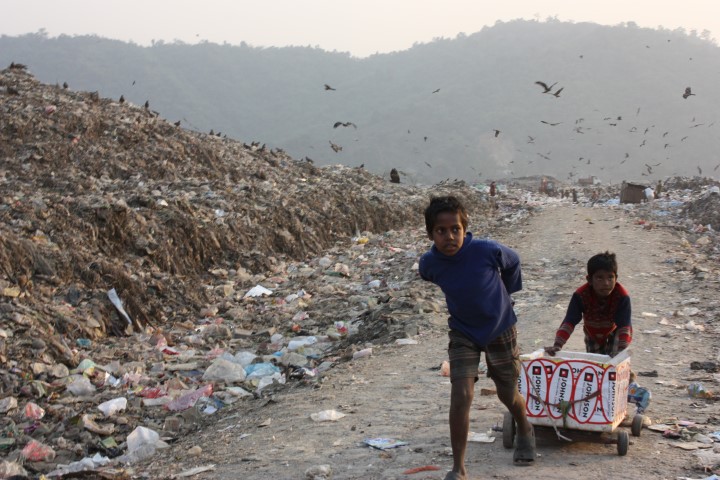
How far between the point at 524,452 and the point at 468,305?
701 mm

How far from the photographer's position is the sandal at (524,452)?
9.20 ft

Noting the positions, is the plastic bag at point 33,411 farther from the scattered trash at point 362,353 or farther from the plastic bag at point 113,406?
the scattered trash at point 362,353

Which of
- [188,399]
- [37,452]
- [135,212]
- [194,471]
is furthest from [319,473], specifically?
[135,212]

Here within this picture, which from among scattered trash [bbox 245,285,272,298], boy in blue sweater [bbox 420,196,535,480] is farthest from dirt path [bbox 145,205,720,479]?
scattered trash [bbox 245,285,272,298]

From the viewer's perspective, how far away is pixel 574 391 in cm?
296

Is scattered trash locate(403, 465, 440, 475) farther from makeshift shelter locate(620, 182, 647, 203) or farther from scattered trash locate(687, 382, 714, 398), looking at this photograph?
makeshift shelter locate(620, 182, 647, 203)

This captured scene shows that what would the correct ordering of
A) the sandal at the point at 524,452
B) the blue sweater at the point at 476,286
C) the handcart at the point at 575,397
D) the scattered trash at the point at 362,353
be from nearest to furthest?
1. the blue sweater at the point at 476,286
2. the sandal at the point at 524,452
3. the handcart at the point at 575,397
4. the scattered trash at the point at 362,353

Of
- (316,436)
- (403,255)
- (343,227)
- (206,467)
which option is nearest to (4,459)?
(206,467)

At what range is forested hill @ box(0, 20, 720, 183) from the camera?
192ft

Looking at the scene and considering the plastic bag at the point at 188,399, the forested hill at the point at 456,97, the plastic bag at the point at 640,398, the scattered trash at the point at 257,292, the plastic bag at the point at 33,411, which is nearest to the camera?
the plastic bag at the point at 640,398

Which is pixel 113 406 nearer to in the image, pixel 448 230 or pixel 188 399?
pixel 188 399

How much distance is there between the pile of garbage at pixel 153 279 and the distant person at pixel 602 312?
206cm

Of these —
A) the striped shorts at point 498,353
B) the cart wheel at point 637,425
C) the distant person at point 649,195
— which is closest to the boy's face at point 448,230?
the striped shorts at point 498,353

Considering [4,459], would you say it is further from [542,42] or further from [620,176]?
[542,42]
